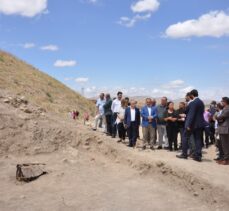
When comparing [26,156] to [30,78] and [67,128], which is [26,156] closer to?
[67,128]

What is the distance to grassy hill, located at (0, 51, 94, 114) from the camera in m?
30.2

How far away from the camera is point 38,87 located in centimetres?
3362

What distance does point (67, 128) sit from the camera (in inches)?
471

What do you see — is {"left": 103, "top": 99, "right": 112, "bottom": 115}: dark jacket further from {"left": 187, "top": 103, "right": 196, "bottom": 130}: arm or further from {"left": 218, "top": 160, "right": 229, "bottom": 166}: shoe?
{"left": 218, "top": 160, "right": 229, "bottom": 166}: shoe

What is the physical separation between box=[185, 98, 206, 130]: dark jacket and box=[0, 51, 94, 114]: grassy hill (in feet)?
63.2

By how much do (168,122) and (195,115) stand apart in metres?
2.14

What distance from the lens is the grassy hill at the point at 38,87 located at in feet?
99.2

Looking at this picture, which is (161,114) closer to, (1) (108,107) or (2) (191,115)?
(1) (108,107)

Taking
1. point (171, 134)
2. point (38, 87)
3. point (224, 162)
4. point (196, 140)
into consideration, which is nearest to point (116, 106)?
point (171, 134)

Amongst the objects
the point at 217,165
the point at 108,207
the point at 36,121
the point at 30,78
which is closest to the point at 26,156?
the point at 36,121

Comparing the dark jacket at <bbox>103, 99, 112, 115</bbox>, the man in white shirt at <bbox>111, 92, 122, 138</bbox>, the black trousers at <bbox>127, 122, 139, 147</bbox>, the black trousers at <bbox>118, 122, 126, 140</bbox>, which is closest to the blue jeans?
the black trousers at <bbox>127, 122, 139, 147</bbox>

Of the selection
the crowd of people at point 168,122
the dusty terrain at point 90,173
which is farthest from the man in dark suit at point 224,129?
the dusty terrain at point 90,173

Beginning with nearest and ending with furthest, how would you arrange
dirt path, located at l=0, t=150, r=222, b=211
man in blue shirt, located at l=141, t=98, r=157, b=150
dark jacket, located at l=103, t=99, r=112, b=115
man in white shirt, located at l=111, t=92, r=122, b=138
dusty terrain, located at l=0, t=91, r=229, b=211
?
dirt path, located at l=0, t=150, r=222, b=211 → dusty terrain, located at l=0, t=91, r=229, b=211 → man in blue shirt, located at l=141, t=98, r=157, b=150 → man in white shirt, located at l=111, t=92, r=122, b=138 → dark jacket, located at l=103, t=99, r=112, b=115

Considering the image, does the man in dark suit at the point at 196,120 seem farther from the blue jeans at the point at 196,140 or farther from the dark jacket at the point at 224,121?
the dark jacket at the point at 224,121
